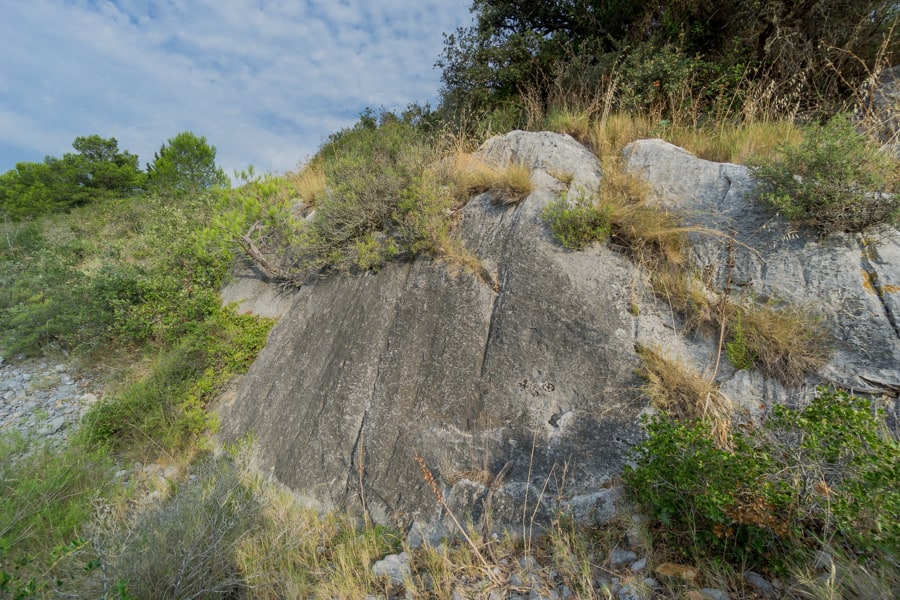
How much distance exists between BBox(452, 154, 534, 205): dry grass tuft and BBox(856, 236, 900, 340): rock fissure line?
118 inches

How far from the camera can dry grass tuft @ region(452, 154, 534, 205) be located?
460 centimetres

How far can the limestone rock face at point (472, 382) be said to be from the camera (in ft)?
10.1

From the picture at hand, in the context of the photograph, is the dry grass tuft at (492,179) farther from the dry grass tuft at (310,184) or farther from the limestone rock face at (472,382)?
the dry grass tuft at (310,184)

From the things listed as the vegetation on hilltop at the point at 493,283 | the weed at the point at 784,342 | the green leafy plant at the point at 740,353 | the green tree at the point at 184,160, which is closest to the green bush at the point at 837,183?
the vegetation on hilltop at the point at 493,283

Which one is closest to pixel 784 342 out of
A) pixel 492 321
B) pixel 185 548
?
pixel 492 321

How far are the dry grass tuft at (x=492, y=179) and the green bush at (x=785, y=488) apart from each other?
321 cm

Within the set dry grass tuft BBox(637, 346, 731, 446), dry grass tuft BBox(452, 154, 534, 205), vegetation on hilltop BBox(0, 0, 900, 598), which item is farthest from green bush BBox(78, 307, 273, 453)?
dry grass tuft BBox(637, 346, 731, 446)

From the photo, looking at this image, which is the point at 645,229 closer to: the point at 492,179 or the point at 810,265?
the point at 810,265

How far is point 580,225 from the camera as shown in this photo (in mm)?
3971

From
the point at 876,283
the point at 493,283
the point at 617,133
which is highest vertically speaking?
the point at 617,133

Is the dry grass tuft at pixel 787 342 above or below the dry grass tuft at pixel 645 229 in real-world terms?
below

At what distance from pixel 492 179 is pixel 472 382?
275 centimetres

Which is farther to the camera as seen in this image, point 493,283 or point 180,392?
point 180,392

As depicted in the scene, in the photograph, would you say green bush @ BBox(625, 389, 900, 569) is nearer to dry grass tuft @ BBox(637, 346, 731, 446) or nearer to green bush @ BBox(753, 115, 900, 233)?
dry grass tuft @ BBox(637, 346, 731, 446)
